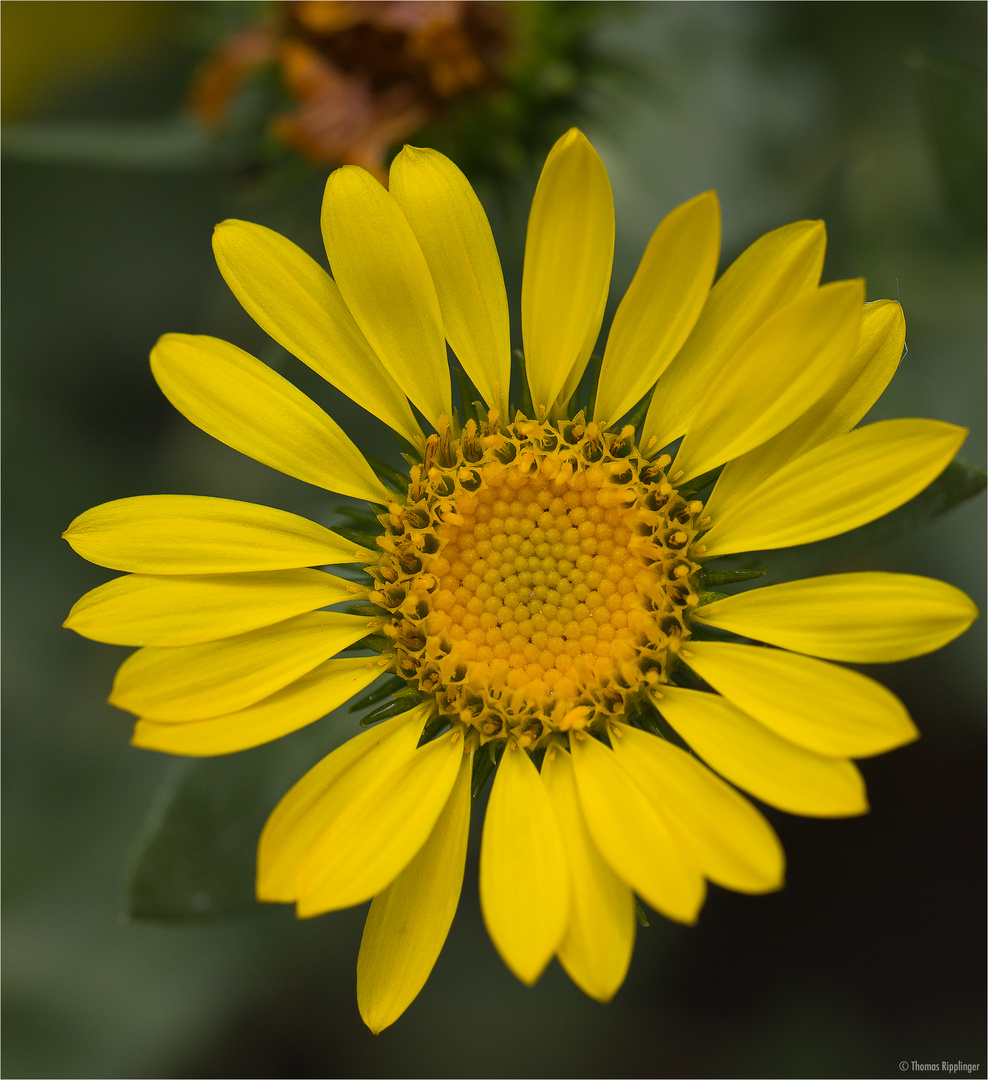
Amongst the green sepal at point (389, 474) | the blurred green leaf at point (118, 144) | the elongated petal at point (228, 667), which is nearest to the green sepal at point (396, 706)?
the elongated petal at point (228, 667)

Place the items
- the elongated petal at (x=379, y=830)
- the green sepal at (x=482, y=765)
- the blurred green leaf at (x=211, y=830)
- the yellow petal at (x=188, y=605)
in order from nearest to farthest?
the elongated petal at (x=379, y=830), the yellow petal at (x=188, y=605), the green sepal at (x=482, y=765), the blurred green leaf at (x=211, y=830)

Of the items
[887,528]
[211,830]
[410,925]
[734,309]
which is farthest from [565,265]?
[211,830]

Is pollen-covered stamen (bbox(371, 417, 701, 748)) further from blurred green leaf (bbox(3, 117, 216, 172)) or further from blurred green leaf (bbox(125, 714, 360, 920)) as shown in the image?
blurred green leaf (bbox(3, 117, 216, 172))

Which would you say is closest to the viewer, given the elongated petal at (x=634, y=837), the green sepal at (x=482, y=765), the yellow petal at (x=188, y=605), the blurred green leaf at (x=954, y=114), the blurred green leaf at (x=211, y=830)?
the elongated petal at (x=634, y=837)

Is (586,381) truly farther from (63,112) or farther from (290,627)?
(63,112)

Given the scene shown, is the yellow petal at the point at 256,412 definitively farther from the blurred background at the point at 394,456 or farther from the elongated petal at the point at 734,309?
the elongated petal at the point at 734,309

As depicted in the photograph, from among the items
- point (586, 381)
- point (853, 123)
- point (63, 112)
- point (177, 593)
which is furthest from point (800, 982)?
point (63, 112)
